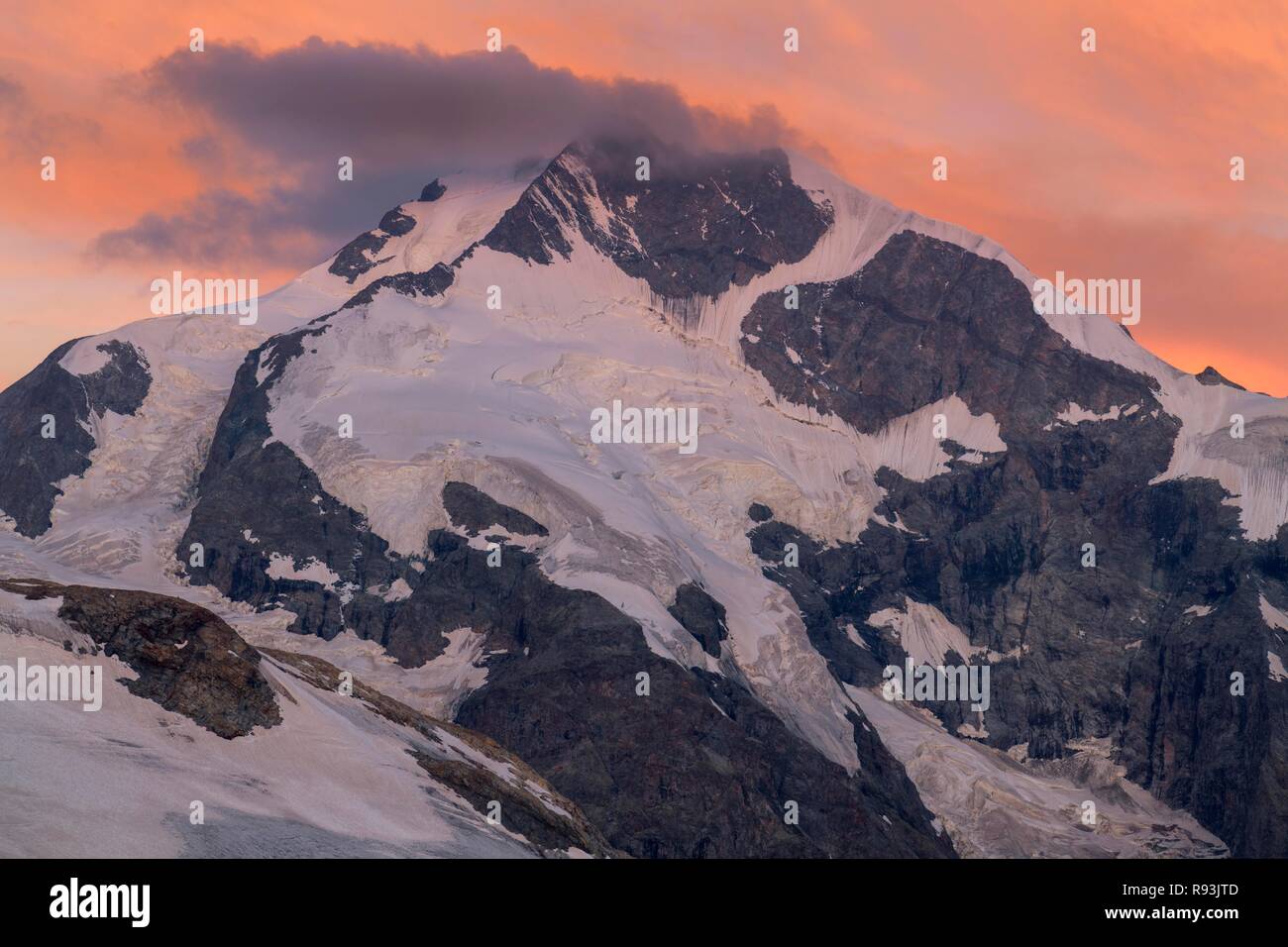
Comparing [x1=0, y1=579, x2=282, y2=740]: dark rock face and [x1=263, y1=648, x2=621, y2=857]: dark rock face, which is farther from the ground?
[x1=0, y1=579, x2=282, y2=740]: dark rock face

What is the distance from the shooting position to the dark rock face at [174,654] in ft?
375

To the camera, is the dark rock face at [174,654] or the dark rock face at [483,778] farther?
the dark rock face at [483,778]

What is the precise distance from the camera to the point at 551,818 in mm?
139000

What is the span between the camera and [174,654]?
4614 inches

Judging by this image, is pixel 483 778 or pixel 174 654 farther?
pixel 483 778

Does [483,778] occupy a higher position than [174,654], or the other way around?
[174,654]

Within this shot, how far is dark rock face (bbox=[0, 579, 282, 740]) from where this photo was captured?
11444cm

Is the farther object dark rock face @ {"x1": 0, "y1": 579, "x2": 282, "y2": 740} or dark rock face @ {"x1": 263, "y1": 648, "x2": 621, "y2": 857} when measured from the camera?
dark rock face @ {"x1": 263, "y1": 648, "x2": 621, "y2": 857}

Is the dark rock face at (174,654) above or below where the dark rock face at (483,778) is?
above
